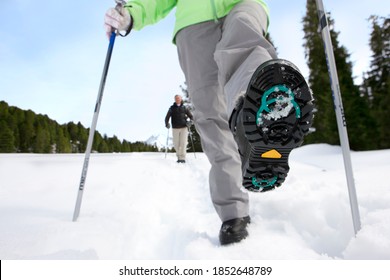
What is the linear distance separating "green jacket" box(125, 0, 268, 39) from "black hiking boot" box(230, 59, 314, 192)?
713 mm

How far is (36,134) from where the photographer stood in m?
37.5

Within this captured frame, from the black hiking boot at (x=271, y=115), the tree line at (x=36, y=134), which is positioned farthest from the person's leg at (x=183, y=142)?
the tree line at (x=36, y=134)

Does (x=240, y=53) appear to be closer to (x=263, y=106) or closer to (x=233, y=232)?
(x=263, y=106)

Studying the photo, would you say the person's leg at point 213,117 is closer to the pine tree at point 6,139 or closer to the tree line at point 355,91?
the tree line at point 355,91

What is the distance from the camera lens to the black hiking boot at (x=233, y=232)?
5.13 feet

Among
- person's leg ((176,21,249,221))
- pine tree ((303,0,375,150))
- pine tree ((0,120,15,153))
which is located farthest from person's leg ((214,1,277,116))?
pine tree ((0,120,15,153))

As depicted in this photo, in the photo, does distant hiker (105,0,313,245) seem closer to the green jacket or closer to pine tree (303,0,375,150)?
the green jacket

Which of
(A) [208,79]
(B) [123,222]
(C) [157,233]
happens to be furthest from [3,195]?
(A) [208,79]

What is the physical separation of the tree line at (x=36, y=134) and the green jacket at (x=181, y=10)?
98.2 ft

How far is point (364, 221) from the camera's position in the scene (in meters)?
1.59

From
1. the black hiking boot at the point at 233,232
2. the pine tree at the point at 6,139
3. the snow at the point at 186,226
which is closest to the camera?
the snow at the point at 186,226

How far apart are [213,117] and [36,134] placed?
134ft

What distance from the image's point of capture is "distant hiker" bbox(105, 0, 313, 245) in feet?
3.53

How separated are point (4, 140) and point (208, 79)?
3408 cm
